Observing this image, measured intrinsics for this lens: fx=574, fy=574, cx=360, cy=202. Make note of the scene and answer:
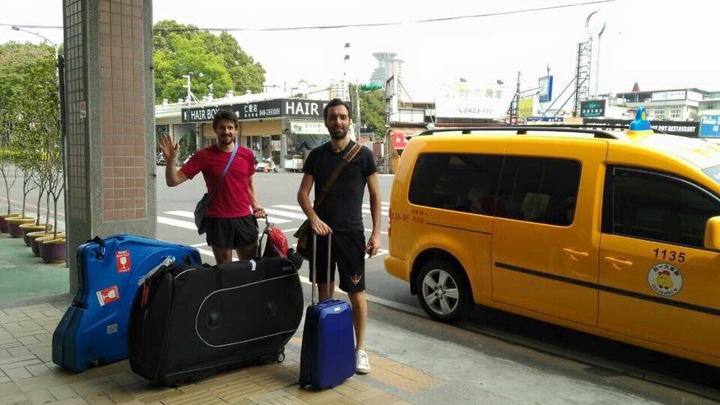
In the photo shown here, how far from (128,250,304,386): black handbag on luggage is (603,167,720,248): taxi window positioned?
8.22ft

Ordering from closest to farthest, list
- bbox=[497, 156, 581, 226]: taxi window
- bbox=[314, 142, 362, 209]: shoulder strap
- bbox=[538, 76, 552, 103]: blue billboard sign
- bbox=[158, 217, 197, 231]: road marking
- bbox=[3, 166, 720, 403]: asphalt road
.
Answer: bbox=[314, 142, 362, 209]: shoulder strap < bbox=[3, 166, 720, 403]: asphalt road < bbox=[497, 156, 581, 226]: taxi window < bbox=[158, 217, 197, 231]: road marking < bbox=[538, 76, 552, 103]: blue billboard sign

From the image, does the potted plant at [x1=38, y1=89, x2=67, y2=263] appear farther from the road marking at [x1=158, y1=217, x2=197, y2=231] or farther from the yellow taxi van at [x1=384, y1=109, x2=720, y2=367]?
the yellow taxi van at [x1=384, y1=109, x2=720, y2=367]

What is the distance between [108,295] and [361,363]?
1.81 meters

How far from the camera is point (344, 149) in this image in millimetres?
3953

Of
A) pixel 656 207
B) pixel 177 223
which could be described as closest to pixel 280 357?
pixel 656 207

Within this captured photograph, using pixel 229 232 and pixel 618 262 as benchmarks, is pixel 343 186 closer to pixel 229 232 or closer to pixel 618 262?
pixel 229 232

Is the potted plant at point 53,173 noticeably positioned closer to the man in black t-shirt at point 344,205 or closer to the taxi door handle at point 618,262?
the man in black t-shirt at point 344,205

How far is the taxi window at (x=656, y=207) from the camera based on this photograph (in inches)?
161

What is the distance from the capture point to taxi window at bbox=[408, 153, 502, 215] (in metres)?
5.33

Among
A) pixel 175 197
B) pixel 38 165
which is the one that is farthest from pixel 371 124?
pixel 38 165

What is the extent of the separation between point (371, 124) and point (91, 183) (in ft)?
200

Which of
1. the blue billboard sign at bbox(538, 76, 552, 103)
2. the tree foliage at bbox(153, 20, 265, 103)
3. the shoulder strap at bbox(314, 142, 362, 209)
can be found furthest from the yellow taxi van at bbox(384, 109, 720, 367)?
the tree foliage at bbox(153, 20, 265, 103)

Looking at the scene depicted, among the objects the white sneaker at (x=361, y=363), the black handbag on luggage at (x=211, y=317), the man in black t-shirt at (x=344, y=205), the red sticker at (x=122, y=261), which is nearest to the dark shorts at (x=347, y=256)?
the man in black t-shirt at (x=344, y=205)

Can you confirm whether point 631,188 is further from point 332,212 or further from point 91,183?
point 91,183
